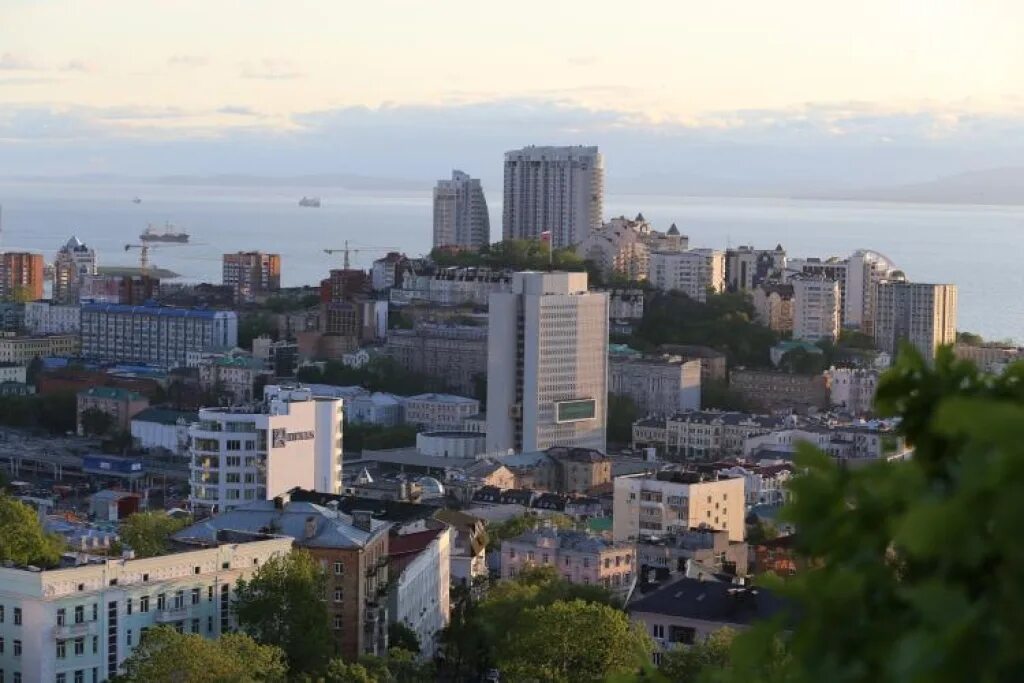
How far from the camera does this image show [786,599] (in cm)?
183

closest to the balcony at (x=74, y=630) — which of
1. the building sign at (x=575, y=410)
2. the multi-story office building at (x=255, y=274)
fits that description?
the building sign at (x=575, y=410)

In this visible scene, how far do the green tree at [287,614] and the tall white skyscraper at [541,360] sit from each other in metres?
14.7

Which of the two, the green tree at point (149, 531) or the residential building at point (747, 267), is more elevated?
the residential building at point (747, 267)

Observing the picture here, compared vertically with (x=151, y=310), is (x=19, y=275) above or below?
above

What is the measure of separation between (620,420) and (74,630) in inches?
780

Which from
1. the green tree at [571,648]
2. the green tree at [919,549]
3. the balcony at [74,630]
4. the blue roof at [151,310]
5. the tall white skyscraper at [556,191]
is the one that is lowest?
the green tree at [571,648]

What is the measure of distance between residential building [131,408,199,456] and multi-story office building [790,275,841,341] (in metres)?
11.4

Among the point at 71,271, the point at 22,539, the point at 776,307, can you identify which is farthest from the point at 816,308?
the point at 22,539

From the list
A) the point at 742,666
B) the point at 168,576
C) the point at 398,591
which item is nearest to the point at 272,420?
the point at 398,591

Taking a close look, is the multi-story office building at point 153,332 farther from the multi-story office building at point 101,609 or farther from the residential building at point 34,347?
the multi-story office building at point 101,609

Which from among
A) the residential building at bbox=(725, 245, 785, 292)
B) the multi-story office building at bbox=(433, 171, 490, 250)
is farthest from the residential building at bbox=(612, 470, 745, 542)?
the multi-story office building at bbox=(433, 171, 490, 250)

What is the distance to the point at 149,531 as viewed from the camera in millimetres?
14016

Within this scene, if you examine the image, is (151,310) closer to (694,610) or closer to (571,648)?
(694,610)

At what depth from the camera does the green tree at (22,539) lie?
39.7 feet
